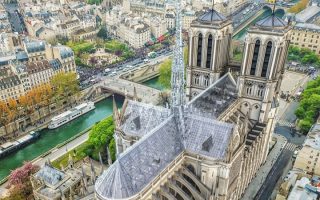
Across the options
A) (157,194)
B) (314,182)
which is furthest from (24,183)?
(314,182)

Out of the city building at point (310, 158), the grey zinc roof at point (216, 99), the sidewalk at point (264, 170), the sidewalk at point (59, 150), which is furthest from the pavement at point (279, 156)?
the sidewalk at point (59, 150)

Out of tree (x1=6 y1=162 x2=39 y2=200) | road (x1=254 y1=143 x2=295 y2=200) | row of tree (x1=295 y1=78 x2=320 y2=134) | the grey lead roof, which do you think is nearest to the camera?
the grey lead roof

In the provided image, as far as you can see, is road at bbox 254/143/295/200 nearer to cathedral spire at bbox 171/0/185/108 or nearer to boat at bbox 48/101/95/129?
cathedral spire at bbox 171/0/185/108

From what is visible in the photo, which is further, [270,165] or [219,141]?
[270,165]

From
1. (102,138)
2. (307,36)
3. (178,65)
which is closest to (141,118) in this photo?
(178,65)

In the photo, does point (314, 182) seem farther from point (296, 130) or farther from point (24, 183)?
point (24, 183)

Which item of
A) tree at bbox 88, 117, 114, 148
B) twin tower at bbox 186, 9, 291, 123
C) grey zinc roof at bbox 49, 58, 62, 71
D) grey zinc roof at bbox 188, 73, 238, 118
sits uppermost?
twin tower at bbox 186, 9, 291, 123

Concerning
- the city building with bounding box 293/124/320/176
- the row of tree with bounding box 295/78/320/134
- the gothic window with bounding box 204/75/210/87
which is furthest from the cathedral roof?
the row of tree with bounding box 295/78/320/134
